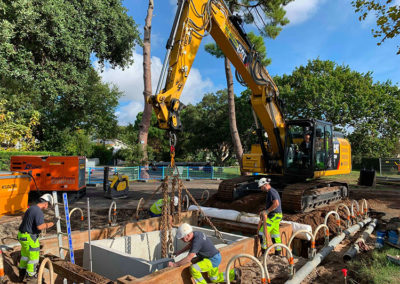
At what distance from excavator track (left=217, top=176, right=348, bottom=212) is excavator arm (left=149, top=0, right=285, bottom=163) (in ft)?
4.01

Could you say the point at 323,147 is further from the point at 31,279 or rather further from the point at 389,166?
the point at 389,166

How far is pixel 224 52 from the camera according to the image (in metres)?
8.16

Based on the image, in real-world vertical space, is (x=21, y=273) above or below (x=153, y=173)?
below

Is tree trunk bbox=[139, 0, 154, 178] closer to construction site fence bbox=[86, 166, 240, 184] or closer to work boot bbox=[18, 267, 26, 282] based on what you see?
construction site fence bbox=[86, 166, 240, 184]

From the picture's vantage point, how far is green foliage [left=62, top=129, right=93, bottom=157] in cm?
2798

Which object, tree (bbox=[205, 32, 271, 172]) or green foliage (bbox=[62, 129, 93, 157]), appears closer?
tree (bbox=[205, 32, 271, 172])

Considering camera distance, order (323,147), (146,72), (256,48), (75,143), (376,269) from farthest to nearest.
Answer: (75,143) < (146,72) < (256,48) < (323,147) < (376,269)

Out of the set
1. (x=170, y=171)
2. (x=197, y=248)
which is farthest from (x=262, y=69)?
(x=197, y=248)

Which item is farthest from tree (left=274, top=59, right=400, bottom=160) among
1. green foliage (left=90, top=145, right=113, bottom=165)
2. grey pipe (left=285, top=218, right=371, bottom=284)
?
green foliage (left=90, top=145, right=113, bottom=165)

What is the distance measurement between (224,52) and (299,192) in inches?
176

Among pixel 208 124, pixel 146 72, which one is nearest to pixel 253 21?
pixel 146 72

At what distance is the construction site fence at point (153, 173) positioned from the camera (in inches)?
677

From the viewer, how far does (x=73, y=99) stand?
15.2m

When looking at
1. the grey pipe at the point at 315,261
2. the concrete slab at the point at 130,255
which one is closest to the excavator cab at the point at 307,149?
the grey pipe at the point at 315,261
